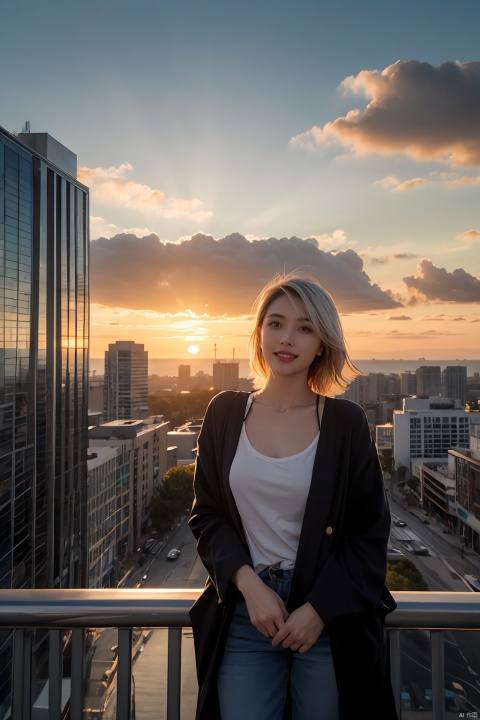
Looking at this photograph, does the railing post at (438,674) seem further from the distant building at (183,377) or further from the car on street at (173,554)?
the distant building at (183,377)

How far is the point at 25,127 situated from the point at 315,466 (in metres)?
12.0

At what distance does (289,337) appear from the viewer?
2.97 ft

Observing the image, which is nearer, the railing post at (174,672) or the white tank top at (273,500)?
the white tank top at (273,500)

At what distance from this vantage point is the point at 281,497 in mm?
837

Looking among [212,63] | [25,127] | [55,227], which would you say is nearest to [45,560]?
[55,227]

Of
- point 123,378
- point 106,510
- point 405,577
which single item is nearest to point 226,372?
point 106,510

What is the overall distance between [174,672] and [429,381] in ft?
68.2

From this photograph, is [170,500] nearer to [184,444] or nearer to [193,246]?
[184,444]

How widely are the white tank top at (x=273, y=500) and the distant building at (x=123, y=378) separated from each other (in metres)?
16.1

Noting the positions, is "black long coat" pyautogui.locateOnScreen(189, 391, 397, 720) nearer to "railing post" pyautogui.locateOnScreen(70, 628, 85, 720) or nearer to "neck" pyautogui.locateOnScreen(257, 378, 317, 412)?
"neck" pyautogui.locateOnScreen(257, 378, 317, 412)

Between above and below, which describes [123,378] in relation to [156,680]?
above

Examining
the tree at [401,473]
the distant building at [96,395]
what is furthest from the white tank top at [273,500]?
the tree at [401,473]

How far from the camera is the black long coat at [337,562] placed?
80 centimetres

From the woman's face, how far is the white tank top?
0.15 m
